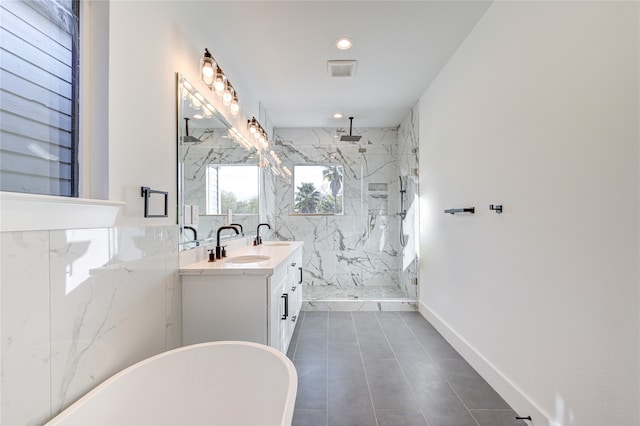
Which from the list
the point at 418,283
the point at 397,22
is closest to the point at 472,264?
the point at 418,283

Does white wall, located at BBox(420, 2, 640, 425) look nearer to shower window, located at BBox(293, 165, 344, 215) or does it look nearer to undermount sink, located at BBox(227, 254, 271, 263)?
undermount sink, located at BBox(227, 254, 271, 263)

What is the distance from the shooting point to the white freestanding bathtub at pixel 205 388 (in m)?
0.96

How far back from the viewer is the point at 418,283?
3.45 m

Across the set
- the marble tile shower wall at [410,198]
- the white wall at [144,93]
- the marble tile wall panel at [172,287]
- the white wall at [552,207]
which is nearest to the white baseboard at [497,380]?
the white wall at [552,207]

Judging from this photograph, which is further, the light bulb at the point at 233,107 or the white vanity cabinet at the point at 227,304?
the light bulb at the point at 233,107

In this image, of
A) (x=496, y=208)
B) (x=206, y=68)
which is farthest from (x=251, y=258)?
(x=496, y=208)

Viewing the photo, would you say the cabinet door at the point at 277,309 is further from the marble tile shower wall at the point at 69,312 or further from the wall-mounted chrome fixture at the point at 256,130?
the wall-mounted chrome fixture at the point at 256,130

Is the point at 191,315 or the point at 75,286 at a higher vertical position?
the point at 75,286

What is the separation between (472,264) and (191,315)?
2.02 m

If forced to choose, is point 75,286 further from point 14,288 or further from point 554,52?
point 554,52

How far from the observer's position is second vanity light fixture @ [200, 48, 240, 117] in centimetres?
185

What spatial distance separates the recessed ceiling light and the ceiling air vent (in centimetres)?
19

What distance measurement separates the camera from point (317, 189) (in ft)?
14.7

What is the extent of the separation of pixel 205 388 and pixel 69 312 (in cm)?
58
